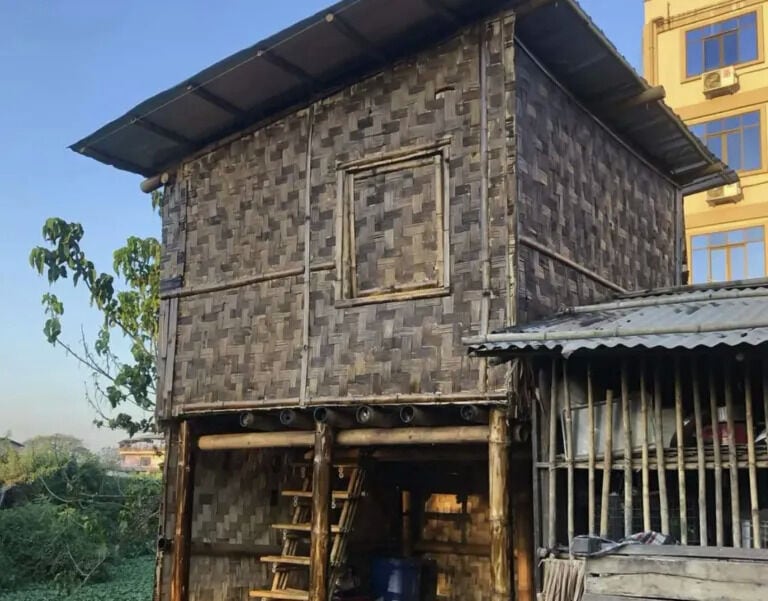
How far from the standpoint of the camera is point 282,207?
788cm

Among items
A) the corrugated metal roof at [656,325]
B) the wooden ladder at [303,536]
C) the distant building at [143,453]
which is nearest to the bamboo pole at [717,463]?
the corrugated metal roof at [656,325]

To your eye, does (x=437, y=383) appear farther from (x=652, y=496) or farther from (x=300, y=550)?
(x=300, y=550)

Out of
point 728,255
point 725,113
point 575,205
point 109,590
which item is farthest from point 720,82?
point 109,590

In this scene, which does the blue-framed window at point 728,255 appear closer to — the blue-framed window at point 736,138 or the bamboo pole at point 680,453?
the blue-framed window at point 736,138

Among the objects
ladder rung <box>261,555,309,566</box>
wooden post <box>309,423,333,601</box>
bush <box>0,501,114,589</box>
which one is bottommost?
bush <box>0,501,114,589</box>

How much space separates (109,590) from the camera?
1520 cm

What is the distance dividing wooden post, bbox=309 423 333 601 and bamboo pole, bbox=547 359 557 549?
83.7 inches

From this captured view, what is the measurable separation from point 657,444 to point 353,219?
3.17m

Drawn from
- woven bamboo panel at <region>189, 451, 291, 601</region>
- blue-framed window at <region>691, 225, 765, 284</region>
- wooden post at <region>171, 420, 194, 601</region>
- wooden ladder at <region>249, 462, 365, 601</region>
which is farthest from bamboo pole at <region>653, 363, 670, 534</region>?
blue-framed window at <region>691, 225, 765, 284</region>

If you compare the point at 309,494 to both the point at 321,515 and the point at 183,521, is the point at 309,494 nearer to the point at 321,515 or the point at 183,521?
the point at 321,515

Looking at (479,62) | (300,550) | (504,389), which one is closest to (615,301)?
(504,389)

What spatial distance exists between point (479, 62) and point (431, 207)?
1.20 metres

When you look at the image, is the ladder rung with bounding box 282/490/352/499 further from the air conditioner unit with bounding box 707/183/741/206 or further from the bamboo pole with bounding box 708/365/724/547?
the air conditioner unit with bounding box 707/183/741/206

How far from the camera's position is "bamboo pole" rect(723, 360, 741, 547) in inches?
202
